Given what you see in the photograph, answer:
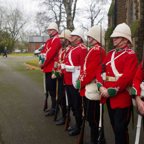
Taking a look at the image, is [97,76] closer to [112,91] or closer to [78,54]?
[112,91]

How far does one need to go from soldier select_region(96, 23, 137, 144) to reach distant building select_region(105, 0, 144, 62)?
7.46m

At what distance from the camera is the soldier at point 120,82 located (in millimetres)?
2703

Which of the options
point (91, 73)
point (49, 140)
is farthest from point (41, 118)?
point (91, 73)

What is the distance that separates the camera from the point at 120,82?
8.80ft

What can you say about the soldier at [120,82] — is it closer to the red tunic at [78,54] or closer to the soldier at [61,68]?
the red tunic at [78,54]

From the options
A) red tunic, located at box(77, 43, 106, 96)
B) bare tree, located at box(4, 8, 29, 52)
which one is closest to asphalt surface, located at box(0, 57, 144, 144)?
red tunic, located at box(77, 43, 106, 96)

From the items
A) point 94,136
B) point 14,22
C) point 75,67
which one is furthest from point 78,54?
point 14,22

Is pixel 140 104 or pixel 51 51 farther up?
pixel 51 51

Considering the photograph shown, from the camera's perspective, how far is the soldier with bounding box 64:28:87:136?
12.4 feet

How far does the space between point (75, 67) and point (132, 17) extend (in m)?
9.78

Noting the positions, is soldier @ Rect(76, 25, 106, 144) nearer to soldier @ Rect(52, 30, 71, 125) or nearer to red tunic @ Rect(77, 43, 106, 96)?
red tunic @ Rect(77, 43, 106, 96)

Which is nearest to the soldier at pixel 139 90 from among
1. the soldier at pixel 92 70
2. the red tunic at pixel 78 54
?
the soldier at pixel 92 70

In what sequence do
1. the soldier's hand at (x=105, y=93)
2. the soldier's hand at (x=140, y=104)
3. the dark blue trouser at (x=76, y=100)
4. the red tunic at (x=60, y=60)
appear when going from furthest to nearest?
the red tunic at (x=60, y=60) → the dark blue trouser at (x=76, y=100) → the soldier's hand at (x=105, y=93) → the soldier's hand at (x=140, y=104)

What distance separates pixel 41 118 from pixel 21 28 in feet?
172
